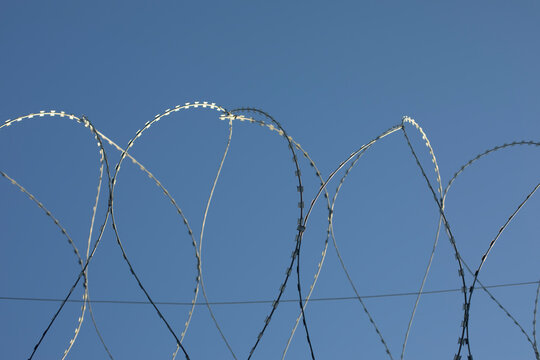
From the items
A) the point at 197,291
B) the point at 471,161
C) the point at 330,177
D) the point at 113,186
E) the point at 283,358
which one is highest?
the point at 471,161

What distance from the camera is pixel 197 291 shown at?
1327 cm

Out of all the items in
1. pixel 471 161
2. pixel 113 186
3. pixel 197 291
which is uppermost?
pixel 471 161

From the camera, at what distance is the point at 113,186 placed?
1238cm

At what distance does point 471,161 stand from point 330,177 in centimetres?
265

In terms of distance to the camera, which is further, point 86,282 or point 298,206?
point 86,282

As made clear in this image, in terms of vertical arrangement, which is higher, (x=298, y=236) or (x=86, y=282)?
(x=298, y=236)

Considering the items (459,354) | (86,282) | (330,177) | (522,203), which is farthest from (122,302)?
(522,203)

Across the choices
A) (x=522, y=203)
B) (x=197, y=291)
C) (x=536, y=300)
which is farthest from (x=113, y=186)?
(x=536, y=300)

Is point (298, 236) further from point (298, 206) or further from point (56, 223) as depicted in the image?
point (56, 223)

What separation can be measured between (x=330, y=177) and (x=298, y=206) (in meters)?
0.85

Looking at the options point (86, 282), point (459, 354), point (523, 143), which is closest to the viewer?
point (459, 354)

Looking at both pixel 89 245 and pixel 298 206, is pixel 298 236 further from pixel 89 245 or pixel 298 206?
pixel 89 245

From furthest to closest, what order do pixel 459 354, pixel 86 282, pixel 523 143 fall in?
pixel 523 143 → pixel 86 282 → pixel 459 354

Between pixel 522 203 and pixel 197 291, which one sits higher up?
pixel 522 203
